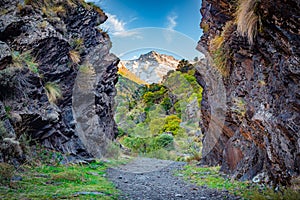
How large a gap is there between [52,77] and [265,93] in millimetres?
7138

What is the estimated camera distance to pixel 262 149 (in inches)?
202

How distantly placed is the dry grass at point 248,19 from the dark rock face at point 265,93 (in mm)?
65

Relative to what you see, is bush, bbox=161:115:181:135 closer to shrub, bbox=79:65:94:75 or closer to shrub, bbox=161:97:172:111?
shrub, bbox=161:97:172:111

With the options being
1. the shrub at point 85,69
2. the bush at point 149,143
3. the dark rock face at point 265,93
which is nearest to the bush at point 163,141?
the bush at point 149,143

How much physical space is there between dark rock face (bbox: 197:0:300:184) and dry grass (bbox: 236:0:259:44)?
0.21ft

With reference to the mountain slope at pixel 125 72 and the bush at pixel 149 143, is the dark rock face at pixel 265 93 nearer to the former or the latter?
the mountain slope at pixel 125 72

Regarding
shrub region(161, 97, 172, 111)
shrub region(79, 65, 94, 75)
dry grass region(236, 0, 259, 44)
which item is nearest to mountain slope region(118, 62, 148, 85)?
shrub region(161, 97, 172, 111)

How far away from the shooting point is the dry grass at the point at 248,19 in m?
4.45

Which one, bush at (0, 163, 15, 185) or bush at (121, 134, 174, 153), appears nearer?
bush at (0, 163, 15, 185)

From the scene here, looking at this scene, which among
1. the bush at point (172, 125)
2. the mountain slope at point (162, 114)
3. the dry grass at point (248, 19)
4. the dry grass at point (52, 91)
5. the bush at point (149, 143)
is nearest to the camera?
the dry grass at point (248, 19)

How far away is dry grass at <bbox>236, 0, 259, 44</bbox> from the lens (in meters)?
4.45

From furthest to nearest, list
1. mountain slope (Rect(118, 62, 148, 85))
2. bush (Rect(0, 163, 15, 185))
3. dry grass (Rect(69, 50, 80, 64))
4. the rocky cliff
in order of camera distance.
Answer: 1. mountain slope (Rect(118, 62, 148, 85))
2. dry grass (Rect(69, 50, 80, 64))
3. the rocky cliff
4. bush (Rect(0, 163, 15, 185))

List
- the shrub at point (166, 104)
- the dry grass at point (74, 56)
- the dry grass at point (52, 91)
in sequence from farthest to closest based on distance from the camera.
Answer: the shrub at point (166, 104) < the dry grass at point (74, 56) < the dry grass at point (52, 91)

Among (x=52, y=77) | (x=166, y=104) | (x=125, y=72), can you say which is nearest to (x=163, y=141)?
(x=125, y=72)
